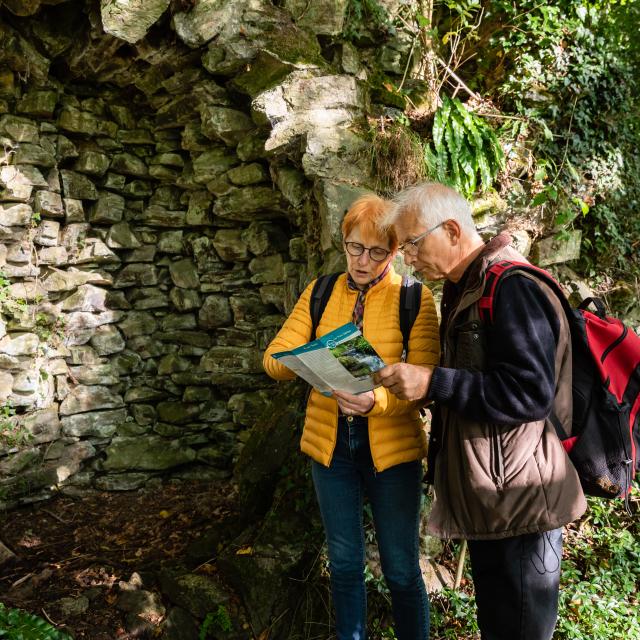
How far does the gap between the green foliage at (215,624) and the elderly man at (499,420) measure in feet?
5.92

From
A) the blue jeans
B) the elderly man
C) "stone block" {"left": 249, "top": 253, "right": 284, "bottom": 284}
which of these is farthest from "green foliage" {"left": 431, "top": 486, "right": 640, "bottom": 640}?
"stone block" {"left": 249, "top": 253, "right": 284, "bottom": 284}

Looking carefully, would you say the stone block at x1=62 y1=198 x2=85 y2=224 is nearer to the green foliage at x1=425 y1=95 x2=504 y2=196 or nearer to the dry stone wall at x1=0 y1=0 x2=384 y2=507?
the dry stone wall at x1=0 y1=0 x2=384 y2=507

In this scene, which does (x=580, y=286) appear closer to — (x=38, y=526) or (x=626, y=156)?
(x=626, y=156)

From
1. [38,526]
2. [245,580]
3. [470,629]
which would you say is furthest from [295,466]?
[38,526]

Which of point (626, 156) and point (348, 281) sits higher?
point (626, 156)

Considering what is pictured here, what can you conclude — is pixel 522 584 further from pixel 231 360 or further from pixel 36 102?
pixel 36 102

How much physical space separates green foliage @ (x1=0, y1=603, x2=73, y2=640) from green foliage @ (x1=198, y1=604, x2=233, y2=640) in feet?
2.34

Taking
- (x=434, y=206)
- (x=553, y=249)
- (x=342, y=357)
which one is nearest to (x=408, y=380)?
(x=342, y=357)

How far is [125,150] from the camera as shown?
5.27 metres

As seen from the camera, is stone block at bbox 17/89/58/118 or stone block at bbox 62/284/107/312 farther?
stone block at bbox 62/284/107/312

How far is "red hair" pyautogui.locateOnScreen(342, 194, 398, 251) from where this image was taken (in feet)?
7.54

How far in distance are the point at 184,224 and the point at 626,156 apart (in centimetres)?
400

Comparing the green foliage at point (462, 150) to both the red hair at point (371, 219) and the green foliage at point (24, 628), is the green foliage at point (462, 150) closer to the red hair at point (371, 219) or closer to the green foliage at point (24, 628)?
the red hair at point (371, 219)

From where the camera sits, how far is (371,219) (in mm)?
2309
